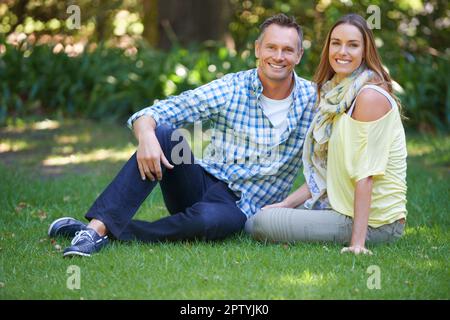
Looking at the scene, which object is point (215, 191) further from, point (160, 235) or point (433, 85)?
point (433, 85)

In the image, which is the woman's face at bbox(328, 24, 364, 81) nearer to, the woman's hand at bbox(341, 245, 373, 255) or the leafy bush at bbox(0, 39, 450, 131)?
the woman's hand at bbox(341, 245, 373, 255)

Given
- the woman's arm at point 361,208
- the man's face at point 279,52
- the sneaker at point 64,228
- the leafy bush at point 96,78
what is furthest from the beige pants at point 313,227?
the leafy bush at point 96,78

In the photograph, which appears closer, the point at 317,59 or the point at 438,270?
the point at 438,270

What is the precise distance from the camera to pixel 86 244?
3539 millimetres

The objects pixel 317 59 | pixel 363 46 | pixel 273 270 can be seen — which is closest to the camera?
pixel 273 270

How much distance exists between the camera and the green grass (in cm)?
303

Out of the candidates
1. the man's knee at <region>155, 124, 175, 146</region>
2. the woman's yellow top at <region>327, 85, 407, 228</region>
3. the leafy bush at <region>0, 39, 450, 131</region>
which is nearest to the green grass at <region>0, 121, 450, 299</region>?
the woman's yellow top at <region>327, 85, 407, 228</region>

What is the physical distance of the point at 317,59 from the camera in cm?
793

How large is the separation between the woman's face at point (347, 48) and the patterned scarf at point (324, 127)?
2.3 inches

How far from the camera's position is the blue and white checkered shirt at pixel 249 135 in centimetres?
389

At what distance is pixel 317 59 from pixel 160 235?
14.9 feet
